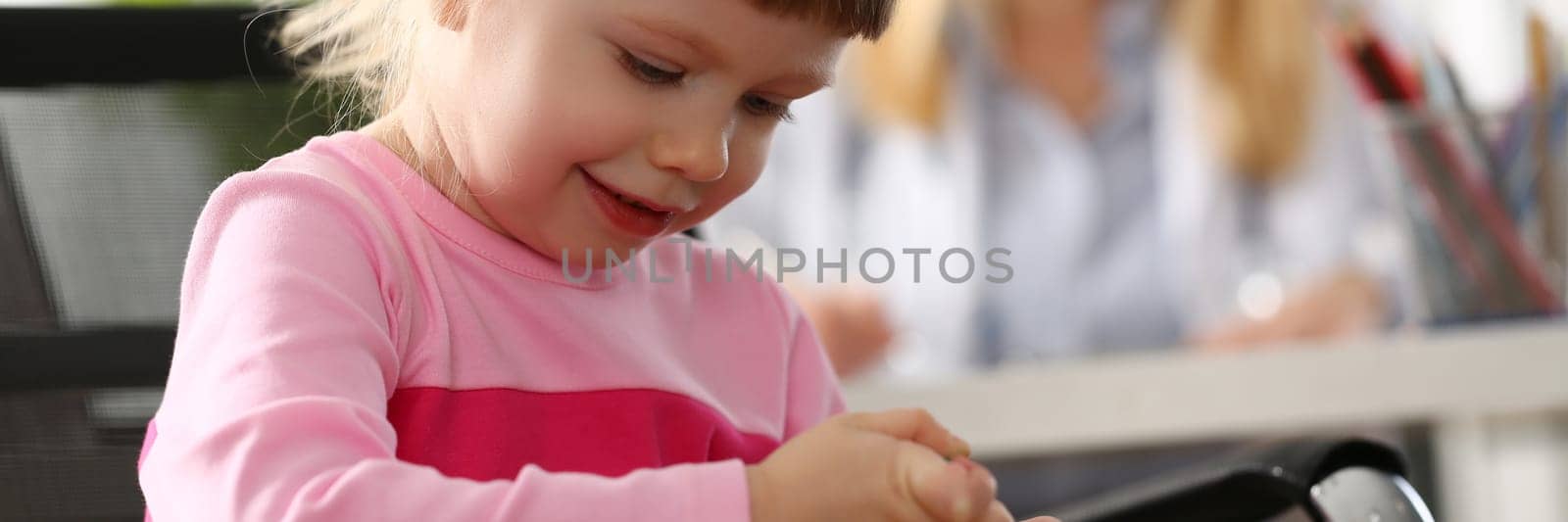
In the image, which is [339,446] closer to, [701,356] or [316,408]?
[316,408]

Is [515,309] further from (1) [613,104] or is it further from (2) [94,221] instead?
(2) [94,221]

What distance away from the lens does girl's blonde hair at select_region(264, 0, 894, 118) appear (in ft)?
1.69

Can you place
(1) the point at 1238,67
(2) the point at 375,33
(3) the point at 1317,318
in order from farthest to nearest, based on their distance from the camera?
(1) the point at 1238,67, (3) the point at 1317,318, (2) the point at 375,33

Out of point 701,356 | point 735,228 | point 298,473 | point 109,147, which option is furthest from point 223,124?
point 735,228

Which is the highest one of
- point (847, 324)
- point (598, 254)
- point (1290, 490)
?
point (598, 254)

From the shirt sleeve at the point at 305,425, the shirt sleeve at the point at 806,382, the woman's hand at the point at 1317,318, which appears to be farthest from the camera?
the woman's hand at the point at 1317,318

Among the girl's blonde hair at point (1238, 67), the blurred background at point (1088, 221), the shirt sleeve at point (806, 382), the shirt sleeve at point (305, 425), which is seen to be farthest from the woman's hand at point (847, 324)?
the shirt sleeve at point (305, 425)

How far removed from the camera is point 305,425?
40 centimetres

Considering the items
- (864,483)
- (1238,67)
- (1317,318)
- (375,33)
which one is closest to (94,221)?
(375,33)

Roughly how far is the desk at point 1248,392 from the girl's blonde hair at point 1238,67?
473 millimetres

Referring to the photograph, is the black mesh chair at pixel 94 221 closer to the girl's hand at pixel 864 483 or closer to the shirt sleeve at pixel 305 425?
the shirt sleeve at pixel 305 425

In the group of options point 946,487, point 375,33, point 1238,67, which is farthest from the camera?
point 1238,67

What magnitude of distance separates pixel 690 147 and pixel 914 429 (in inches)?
5.4

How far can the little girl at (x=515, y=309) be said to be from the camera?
0.40 meters
